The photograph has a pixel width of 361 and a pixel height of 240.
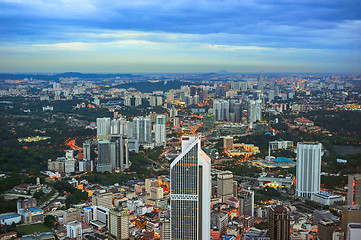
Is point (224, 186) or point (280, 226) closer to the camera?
point (280, 226)

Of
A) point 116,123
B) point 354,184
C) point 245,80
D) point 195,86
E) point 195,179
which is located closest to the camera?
point 195,179

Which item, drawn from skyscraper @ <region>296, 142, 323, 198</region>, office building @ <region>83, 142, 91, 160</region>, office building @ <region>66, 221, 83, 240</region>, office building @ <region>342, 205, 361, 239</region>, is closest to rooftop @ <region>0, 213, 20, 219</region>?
office building @ <region>66, 221, 83, 240</region>

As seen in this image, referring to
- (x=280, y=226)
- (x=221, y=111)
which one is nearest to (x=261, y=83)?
(x=221, y=111)

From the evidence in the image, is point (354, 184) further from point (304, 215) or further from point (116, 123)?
point (116, 123)

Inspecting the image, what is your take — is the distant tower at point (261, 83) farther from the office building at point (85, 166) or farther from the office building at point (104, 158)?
the office building at point (85, 166)

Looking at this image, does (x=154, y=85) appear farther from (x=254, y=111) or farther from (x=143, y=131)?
(x=143, y=131)

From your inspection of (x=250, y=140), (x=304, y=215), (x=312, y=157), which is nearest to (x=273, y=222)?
(x=304, y=215)
